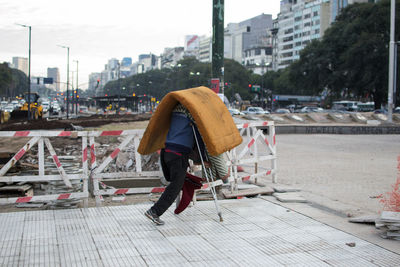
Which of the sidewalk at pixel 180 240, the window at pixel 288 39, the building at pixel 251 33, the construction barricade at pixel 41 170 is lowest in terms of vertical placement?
the sidewalk at pixel 180 240

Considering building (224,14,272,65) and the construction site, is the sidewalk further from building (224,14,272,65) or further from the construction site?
building (224,14,272,65)

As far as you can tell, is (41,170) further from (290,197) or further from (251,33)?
(251,33)

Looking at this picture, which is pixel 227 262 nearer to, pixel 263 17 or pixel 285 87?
pixel 285 87

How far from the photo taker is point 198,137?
19.9ft

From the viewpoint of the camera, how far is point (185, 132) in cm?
598

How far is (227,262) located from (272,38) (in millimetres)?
164975

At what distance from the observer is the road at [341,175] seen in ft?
26.5

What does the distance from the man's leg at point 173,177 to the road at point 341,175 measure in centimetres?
257

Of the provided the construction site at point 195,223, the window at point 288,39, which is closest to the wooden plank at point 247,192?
the construction site at point 195,223

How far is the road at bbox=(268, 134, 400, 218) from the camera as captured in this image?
318 inches

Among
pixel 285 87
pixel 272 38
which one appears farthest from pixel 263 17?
pixel 285 87

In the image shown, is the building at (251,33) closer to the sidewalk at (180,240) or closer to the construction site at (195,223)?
the construction site at (195,223)

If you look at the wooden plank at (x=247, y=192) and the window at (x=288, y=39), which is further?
the window at (x=288, y=39)

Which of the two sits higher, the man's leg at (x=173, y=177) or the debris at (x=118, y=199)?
the man's leg at (x=173, y=177)
